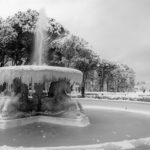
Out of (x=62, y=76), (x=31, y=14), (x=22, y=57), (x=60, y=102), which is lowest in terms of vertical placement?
(x=60, y=102)

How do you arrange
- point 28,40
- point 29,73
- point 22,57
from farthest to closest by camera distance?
point 22,57 → point 28,40 → point 29,73

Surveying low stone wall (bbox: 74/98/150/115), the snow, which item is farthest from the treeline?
the snow

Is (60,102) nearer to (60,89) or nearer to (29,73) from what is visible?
(60,89)

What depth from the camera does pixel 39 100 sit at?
39.2 feet

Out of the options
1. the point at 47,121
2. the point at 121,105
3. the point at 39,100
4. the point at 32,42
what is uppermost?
the point at 32,42

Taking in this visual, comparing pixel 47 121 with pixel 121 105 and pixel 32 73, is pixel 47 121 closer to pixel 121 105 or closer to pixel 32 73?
pixel 32 73

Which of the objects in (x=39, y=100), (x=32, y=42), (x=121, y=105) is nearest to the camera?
(x=39, y=100)

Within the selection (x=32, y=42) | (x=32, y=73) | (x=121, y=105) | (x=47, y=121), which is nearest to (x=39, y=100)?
(x=47, y=121)

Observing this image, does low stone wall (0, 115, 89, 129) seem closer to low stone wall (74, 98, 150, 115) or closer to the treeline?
low stone wall (74, 98, 150, 115)

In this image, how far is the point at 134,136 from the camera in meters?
7.60

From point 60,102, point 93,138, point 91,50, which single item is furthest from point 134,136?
point 91,50

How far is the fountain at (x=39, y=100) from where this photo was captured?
980 centimetres

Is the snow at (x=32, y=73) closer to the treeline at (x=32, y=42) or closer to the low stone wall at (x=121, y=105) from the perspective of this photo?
the low stone wall at (x=121, y=105)

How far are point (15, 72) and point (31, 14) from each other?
18.6 metres
